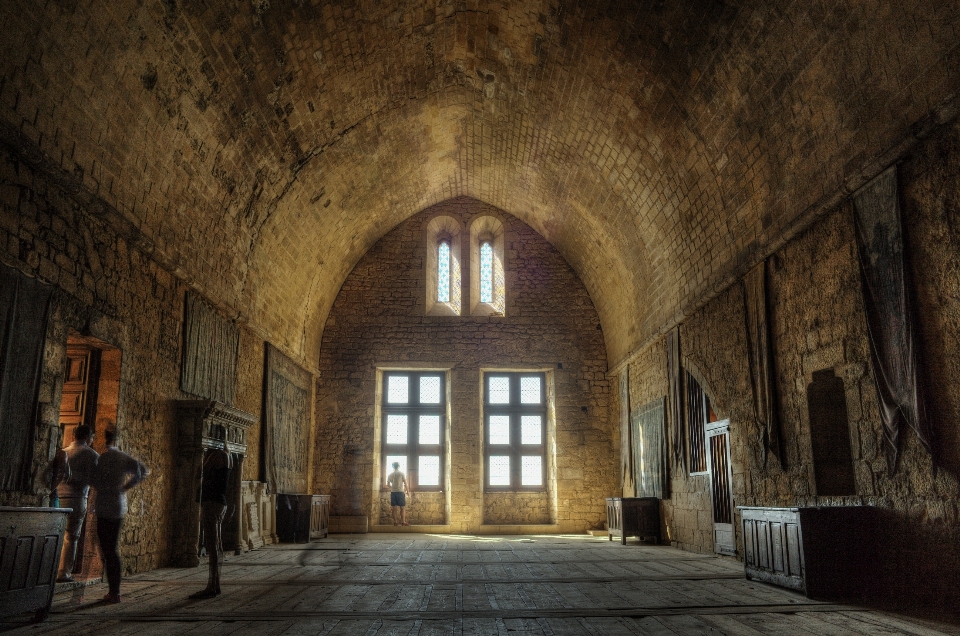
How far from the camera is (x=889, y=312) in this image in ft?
19.4

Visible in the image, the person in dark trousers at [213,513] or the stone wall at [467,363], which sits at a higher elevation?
the stone wall at [467,363]

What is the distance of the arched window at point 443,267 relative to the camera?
16.0 m

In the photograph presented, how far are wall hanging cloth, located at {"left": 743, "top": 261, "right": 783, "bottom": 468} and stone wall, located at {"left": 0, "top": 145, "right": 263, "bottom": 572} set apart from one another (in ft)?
22.1

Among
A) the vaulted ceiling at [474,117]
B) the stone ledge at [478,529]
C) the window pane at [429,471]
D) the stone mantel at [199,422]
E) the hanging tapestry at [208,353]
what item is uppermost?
the vaulted ceiling at [474,117]

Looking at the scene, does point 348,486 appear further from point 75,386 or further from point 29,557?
point 29,557

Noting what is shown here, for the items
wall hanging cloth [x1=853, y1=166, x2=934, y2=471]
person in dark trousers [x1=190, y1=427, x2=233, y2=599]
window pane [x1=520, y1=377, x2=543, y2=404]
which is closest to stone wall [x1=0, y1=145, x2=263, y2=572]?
person in dark trousers [x1=190, y1=427, x2=233, y2=599]

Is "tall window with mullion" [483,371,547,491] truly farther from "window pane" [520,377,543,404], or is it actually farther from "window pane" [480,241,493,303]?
"window pane" [480,241,493,303]

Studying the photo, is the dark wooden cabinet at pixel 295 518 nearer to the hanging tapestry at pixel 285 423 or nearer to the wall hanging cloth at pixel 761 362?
the hanging tapestry at pixel 285 423

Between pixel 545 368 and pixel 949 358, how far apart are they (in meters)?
10.7

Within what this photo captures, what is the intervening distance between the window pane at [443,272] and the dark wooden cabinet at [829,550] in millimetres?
10760

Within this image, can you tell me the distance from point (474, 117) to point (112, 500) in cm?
897

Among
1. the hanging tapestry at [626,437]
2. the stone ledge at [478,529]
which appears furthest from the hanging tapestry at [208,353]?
the hanging tapestry at [626,437]

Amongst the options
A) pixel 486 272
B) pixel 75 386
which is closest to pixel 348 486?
pixel 486 272

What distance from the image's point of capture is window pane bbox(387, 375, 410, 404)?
15.9 metres
